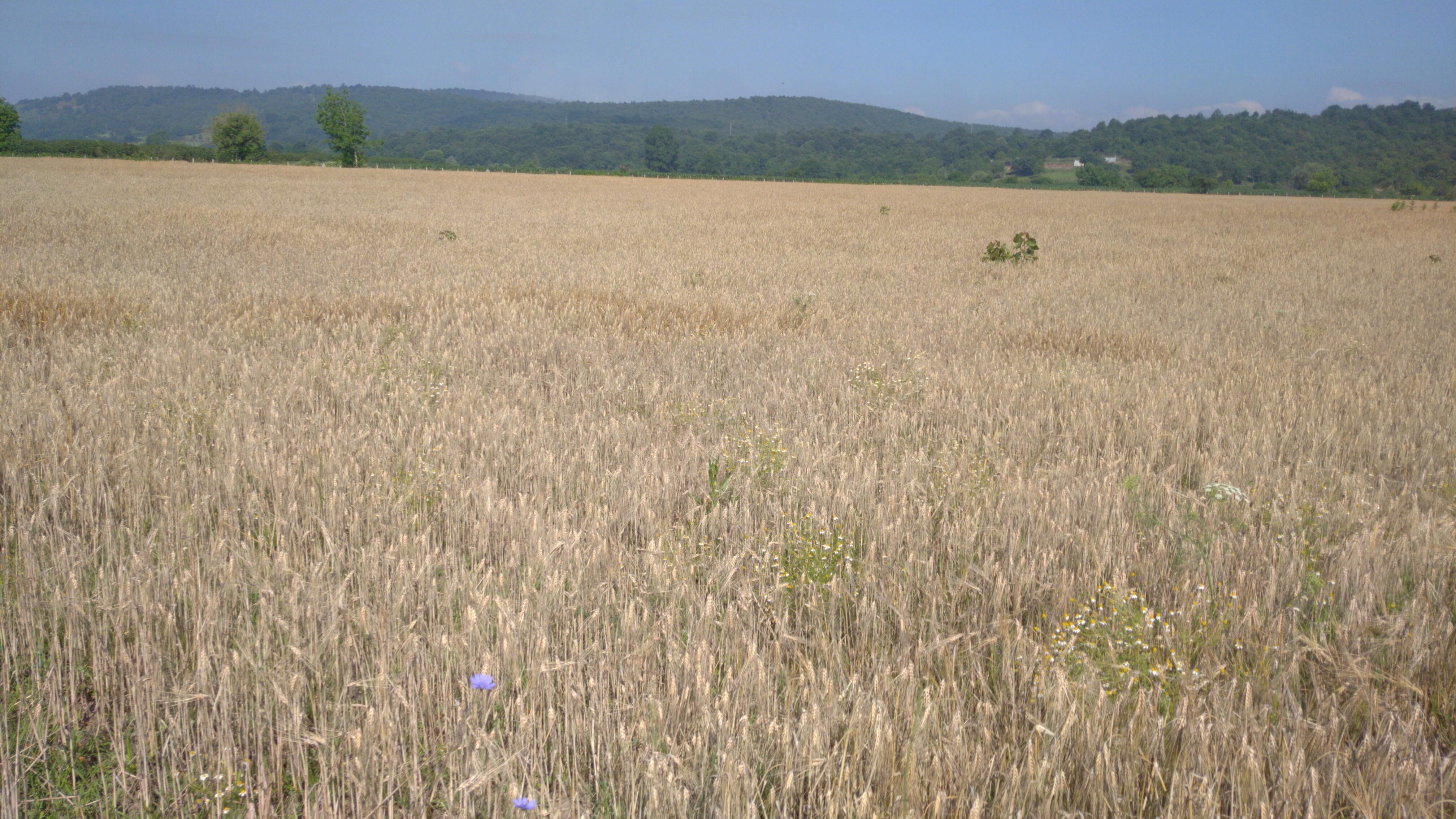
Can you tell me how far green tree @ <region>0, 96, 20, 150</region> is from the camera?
285 ft

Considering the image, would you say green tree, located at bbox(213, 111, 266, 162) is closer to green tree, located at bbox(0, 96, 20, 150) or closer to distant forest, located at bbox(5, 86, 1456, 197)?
distant forest, located at bbox(5, 86, 1456, 197)

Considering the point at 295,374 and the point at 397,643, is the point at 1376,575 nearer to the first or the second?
the point at 397,643

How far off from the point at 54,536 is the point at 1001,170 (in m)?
156

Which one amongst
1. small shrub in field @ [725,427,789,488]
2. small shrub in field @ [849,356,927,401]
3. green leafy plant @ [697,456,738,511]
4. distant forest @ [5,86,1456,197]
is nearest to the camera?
green leafy plant @ [697,456,738,511]

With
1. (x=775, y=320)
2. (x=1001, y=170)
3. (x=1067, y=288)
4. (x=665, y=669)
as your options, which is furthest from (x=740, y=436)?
(x=1001, y=170)

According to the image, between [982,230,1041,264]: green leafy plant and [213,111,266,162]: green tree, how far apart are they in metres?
98.4

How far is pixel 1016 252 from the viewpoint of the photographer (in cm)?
1555

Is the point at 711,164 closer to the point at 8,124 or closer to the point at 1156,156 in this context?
the point at 1156,156

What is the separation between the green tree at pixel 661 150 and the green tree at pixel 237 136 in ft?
273

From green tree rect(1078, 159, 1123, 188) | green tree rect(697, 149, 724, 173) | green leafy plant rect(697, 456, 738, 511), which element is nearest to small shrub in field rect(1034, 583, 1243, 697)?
green leafy plant rect(697, 456, 738, 511)

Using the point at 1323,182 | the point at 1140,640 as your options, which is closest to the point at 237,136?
the point at 1140,640

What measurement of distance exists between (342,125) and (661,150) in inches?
3232

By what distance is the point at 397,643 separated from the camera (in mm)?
2445

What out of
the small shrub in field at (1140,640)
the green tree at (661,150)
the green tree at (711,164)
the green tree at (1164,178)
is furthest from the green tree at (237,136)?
the green tree at (1164,178)
